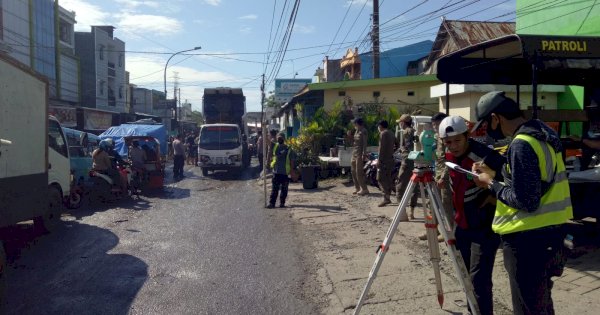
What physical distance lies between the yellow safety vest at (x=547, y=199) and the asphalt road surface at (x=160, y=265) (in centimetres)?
259

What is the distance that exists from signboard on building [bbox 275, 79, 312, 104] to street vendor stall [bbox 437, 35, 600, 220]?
116 ft

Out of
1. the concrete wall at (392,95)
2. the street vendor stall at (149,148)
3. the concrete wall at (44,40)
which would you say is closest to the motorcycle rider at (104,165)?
the street vendor stall at (149,148)

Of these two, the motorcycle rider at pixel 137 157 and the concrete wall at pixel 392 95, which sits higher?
the concrete wall at pixel 392 95

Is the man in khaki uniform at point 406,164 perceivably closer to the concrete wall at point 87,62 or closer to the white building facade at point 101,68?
the white building facade at point 101,68

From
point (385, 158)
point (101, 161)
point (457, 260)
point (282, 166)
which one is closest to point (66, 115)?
point (101, 161)

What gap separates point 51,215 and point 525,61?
8383mm

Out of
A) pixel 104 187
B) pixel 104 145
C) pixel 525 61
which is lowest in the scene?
pixel 104 187

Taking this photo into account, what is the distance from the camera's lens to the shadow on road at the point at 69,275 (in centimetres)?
512

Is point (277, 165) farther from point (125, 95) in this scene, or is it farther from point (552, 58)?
point (125, 95)

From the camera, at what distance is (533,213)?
293cm

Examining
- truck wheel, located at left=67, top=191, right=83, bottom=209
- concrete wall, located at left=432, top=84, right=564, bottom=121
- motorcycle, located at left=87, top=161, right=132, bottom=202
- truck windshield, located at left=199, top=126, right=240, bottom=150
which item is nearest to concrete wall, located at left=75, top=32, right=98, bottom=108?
truck windshield, located at left=199, top=126, right=240, bottom=150

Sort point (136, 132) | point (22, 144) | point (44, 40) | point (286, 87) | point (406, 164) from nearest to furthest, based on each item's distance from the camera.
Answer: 1. point (22, 144)
2. point (406, 164)
3. point (136, 132)
4. point (44, 40)
5. point (286, 87)

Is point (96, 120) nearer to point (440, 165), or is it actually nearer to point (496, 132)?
point (440, 165)

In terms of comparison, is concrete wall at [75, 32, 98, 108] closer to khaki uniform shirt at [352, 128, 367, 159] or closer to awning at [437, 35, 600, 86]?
khaki uniform shirt at [352, 128, 367, 159]
